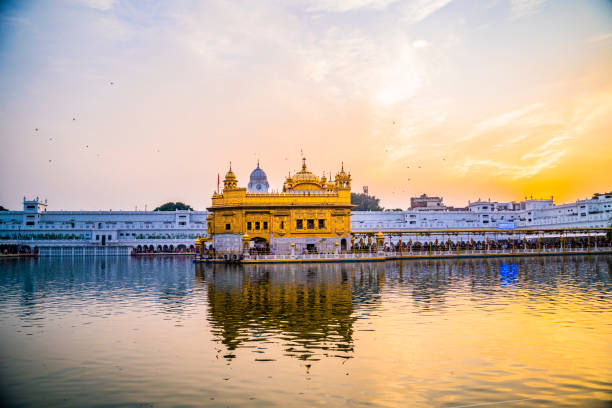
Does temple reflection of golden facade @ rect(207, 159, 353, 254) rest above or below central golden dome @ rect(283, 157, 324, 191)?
below

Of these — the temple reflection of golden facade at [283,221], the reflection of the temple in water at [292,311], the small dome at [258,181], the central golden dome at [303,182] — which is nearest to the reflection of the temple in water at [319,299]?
the reflection of the temple in water at [292,311]

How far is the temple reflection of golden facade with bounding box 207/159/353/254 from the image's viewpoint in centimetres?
5206

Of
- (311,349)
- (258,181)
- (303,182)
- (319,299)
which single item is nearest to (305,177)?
(303,182)

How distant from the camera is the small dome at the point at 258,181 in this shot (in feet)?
382

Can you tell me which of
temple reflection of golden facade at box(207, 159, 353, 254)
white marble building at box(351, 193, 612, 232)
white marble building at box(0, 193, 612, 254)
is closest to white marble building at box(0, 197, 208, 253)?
white marble building at box(0, 193, 612, 254)

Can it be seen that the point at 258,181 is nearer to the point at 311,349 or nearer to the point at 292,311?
the point at 292,311

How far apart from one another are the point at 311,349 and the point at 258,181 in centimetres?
10740

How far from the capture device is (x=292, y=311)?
58.3 feet

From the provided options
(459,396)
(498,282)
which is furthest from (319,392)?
(498,282)

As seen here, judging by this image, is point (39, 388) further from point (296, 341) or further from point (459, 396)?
point (459, 396)

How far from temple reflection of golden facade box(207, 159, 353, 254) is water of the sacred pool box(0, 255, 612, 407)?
1132 inches

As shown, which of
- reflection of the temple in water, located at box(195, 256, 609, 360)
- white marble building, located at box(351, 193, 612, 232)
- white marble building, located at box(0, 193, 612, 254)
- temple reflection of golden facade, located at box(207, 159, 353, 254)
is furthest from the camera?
white marble building, located at box(351, 193, 612, 232)

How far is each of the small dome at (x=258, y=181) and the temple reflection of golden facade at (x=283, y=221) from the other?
62407 millimetres

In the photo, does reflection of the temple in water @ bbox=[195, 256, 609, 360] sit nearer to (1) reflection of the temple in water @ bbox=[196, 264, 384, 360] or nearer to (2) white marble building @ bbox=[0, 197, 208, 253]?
(1) reflection of the temple in water @ bbox=[196, 264, 384, 360]
